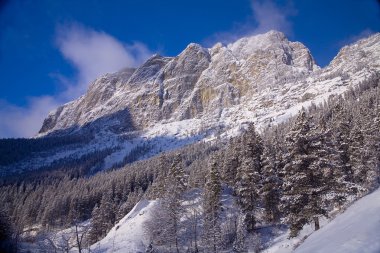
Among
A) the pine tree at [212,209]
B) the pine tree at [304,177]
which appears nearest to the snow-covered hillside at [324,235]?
the pine tree at [304,177]

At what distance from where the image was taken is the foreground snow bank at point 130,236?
51247 millimetres

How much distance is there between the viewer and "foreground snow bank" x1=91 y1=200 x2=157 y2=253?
51.2m

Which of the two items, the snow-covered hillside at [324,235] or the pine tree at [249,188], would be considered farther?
the pine tree at [249,188]

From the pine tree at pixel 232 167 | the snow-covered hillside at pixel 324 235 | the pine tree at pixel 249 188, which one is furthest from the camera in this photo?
the pine tree at pixel 232 167

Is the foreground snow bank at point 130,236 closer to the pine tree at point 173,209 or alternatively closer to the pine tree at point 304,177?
the pine tree at point 173,209

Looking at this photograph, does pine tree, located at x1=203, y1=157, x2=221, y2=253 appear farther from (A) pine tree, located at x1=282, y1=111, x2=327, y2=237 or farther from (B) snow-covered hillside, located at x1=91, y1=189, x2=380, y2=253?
(A) pine tree, located at x1=282, y1=111, x2=327, y2=237

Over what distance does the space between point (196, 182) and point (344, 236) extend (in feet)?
208

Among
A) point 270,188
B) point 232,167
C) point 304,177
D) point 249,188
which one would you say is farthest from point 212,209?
point 304,177

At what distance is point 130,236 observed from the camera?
54438mm

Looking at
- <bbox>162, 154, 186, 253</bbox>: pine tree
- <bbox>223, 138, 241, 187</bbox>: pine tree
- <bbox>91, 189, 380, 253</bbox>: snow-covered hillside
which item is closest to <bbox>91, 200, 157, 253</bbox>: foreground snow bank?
<bbox>91, 189, 380, 253</bbox>: snow-covered hillside

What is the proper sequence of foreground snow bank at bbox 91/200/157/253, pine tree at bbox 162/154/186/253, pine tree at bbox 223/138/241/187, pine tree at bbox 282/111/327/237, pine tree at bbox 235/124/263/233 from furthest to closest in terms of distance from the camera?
pine tree at bbox 223/138/241/187
foreground snow bank at bbox 91/200/157/253
pine tree at bbox 162/154/186/253
pine tree at bbox 235/124/263/233
pine tree at bbox 282/111/327/237

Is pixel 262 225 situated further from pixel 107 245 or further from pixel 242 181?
pixel 107 245

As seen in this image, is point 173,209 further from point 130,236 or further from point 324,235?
point 324,235

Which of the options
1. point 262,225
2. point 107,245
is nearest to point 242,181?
point 262,225
